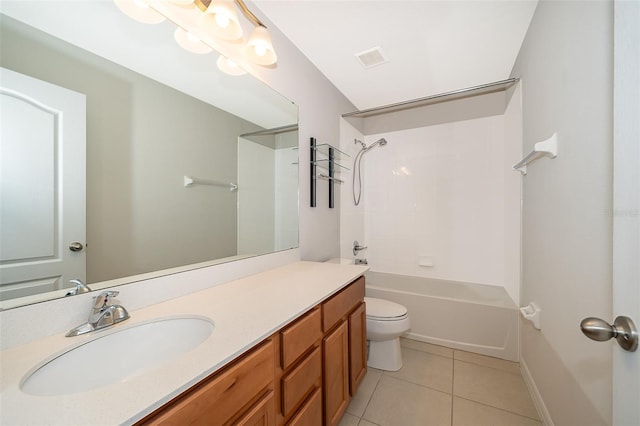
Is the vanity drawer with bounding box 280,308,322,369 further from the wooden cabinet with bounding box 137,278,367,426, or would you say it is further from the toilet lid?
the toilet lid

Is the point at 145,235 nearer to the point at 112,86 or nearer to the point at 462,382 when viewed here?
the point at 112,86

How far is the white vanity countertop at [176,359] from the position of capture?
A: 46cm

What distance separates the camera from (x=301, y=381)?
974 mm

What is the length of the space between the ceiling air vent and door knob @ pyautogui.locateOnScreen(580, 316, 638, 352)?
1.97m

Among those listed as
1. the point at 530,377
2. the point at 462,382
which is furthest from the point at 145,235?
the point at 530,377

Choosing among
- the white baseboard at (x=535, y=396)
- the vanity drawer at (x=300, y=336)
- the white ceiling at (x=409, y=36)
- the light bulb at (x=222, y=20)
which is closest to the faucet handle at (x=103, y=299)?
the vanity drawer at (x=300, y=336)

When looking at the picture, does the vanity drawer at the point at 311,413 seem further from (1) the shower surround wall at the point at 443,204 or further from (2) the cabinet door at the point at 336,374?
(1) the shower surround wall at the point at 443,204

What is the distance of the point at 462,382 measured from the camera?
175cm

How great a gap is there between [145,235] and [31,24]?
0.72 metres

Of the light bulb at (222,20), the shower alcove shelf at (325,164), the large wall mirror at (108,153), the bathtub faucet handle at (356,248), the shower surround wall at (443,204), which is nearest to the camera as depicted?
the large wall mirror at (108,153)

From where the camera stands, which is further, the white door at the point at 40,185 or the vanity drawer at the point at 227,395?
the white door at the point at 40,185

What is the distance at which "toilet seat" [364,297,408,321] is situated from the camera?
6.05 ft

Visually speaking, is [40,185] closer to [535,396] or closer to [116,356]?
[116,356]

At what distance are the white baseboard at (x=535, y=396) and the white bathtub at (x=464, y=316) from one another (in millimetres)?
207
